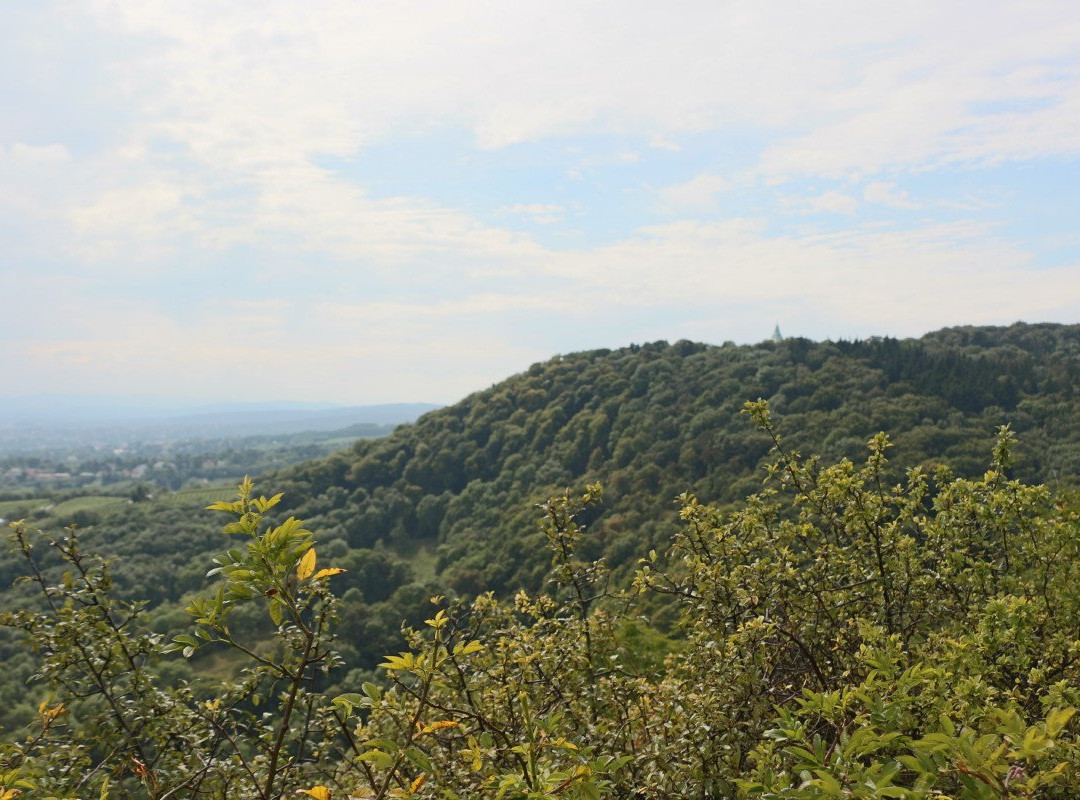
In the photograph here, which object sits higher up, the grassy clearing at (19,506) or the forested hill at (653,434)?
the forested hill at (653,434)

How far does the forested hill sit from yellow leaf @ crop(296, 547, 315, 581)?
41.5 metres

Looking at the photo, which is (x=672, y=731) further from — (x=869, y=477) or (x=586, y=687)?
(x=869, y=477)

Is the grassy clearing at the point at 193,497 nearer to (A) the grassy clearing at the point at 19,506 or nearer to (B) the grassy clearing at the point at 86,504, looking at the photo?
(B) the grassy clearing at the point at 86,504

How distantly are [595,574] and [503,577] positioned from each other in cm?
5264

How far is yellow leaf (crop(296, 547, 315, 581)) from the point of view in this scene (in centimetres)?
258

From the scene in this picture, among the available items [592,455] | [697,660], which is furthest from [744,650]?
[592,455]

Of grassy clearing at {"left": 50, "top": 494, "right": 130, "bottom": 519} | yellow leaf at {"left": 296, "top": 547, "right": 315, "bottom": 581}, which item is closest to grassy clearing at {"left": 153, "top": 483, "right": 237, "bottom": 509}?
grassy clearing at {"left": 50, "top": 494, "right": 130, "bottom": 519}

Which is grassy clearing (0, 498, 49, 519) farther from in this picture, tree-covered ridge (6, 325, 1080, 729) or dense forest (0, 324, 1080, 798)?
dense forest (0, 324, 1080, 798)

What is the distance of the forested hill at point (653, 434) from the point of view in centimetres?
5553

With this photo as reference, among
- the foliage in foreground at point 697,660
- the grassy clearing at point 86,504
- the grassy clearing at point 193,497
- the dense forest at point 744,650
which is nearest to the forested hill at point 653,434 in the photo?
the grassy clearing at point 193,497

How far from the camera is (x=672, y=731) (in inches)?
183

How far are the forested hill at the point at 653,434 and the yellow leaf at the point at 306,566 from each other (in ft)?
136

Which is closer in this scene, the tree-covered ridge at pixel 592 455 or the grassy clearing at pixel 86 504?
the tree-covered ridge at pixel 592 455

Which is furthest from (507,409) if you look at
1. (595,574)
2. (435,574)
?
(595,574)
